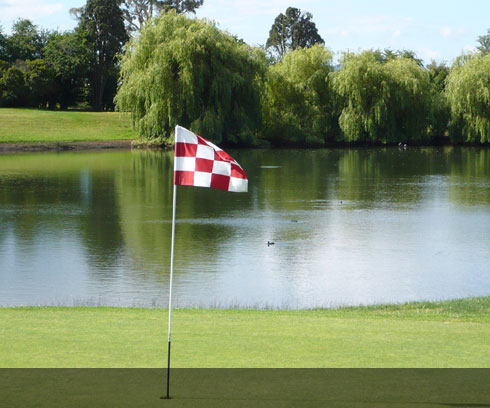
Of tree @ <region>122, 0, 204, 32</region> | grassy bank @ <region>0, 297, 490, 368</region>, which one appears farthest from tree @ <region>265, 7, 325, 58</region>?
grassy bank @ <region>0, 297, 490, 368</region>

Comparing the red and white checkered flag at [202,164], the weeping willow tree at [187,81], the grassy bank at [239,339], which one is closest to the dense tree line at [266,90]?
the weeping willow tree at [187,81]

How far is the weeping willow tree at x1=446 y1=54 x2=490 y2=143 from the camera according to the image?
210 feet

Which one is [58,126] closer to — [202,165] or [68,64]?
[68,64]

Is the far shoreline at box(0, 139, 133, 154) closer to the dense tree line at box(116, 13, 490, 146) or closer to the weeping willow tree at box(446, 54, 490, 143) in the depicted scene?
the dense tree line at box(116, 13, 490, 146)

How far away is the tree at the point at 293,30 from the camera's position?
114062mm

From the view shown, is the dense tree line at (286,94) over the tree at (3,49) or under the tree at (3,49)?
under

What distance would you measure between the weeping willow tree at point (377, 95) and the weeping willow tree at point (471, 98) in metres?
2.42

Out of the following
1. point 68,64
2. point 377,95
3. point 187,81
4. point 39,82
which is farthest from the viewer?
point 68,64

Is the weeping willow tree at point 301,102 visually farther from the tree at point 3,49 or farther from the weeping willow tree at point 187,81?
the tree at point 3,49

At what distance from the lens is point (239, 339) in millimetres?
7941

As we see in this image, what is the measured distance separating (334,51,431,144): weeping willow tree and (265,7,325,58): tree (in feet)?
162

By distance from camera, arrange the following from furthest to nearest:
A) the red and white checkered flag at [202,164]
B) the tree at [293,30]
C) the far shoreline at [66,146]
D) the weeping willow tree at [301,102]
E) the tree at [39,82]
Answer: the tree at [293,30], the tree at [39,82], the weeping willow tree at [301,102], the far shoreline at [66,146], the red and white checkered flag at [202,164]

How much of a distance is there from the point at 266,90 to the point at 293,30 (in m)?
52.1

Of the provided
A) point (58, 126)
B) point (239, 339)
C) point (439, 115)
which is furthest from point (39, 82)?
point (239, 339)
